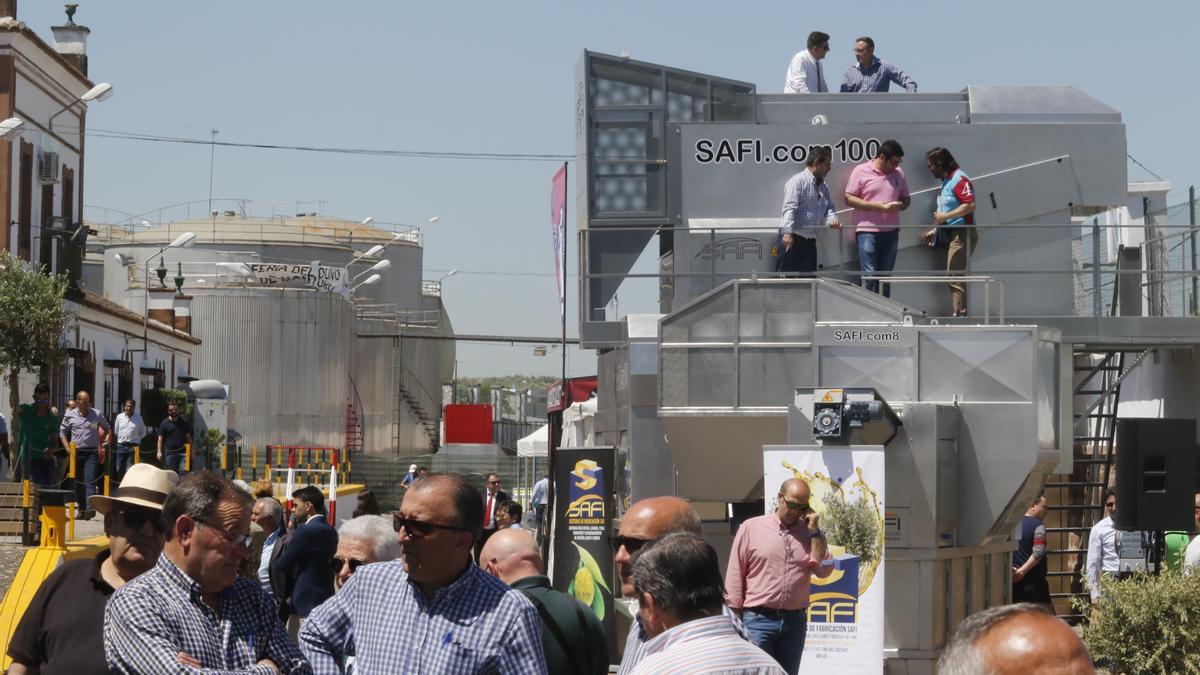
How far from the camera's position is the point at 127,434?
26422 mm

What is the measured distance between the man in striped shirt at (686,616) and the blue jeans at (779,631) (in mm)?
5259

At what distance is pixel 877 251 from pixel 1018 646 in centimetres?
1468

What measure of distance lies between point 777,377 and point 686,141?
4.36m

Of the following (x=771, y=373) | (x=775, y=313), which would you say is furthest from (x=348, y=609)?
(x=775, y=313)

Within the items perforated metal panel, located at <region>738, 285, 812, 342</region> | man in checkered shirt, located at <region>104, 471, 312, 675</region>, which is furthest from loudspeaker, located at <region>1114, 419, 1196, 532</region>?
man in checkered shirt, located at <region>104, 471, 312, 675</region>

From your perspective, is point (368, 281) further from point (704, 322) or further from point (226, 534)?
point (226, 534)

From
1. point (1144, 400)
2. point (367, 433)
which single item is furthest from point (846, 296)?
point (367, 433)

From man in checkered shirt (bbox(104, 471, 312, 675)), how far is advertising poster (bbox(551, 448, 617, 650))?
32.1 ft

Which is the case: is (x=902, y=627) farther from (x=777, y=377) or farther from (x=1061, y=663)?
(x=1061, y=663)

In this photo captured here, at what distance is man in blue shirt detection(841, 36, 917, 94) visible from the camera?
62.3ft

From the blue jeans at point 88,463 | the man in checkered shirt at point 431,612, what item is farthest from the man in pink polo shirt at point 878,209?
the man in checkered shirt at point 431,612

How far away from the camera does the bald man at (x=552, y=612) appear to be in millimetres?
5578

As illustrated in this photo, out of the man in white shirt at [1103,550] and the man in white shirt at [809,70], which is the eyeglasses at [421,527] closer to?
the man in white shirt at [1103,550]

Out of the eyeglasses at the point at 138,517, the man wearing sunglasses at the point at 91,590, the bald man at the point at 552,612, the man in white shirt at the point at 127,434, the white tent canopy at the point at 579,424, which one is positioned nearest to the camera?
the man wearing sunglasses at the point at 91,590
